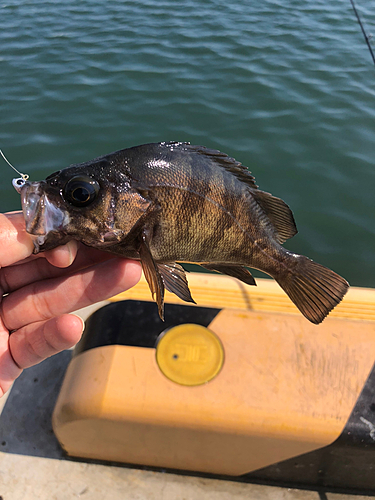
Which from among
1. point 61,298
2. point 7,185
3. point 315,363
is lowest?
point 7,185

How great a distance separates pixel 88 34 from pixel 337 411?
10360 mm

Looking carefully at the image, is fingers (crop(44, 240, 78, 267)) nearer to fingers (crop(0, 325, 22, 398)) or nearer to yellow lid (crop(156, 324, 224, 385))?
fingers (crop(0, 325, 22, 398))

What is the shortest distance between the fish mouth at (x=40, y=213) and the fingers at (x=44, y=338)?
21.0 inches

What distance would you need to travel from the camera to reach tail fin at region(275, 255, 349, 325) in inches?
76.9

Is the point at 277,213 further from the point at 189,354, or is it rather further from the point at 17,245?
the point at 17,245

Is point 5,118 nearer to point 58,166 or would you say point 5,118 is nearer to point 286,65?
point 58,166

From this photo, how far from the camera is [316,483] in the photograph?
2.72 meters

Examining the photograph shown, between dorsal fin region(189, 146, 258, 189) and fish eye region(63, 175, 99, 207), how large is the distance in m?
0.53

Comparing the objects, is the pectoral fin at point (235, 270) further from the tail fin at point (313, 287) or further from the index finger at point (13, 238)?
the index finger at point (13, 238)

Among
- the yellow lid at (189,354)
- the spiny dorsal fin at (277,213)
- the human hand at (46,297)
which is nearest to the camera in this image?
the spiny dorsal fin at (277,213)

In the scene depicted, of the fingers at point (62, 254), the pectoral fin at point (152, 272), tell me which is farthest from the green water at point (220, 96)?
the fingers at point (62, 254)

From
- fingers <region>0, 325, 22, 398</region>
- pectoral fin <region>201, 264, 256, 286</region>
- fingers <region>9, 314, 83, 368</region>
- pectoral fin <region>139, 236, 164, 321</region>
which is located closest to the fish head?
pectoral fin <region>139, 236, 164, 321</region>

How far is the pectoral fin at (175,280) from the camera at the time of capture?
1985 millimetres

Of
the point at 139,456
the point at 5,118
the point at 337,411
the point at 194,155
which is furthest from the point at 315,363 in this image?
the point at 5,118
